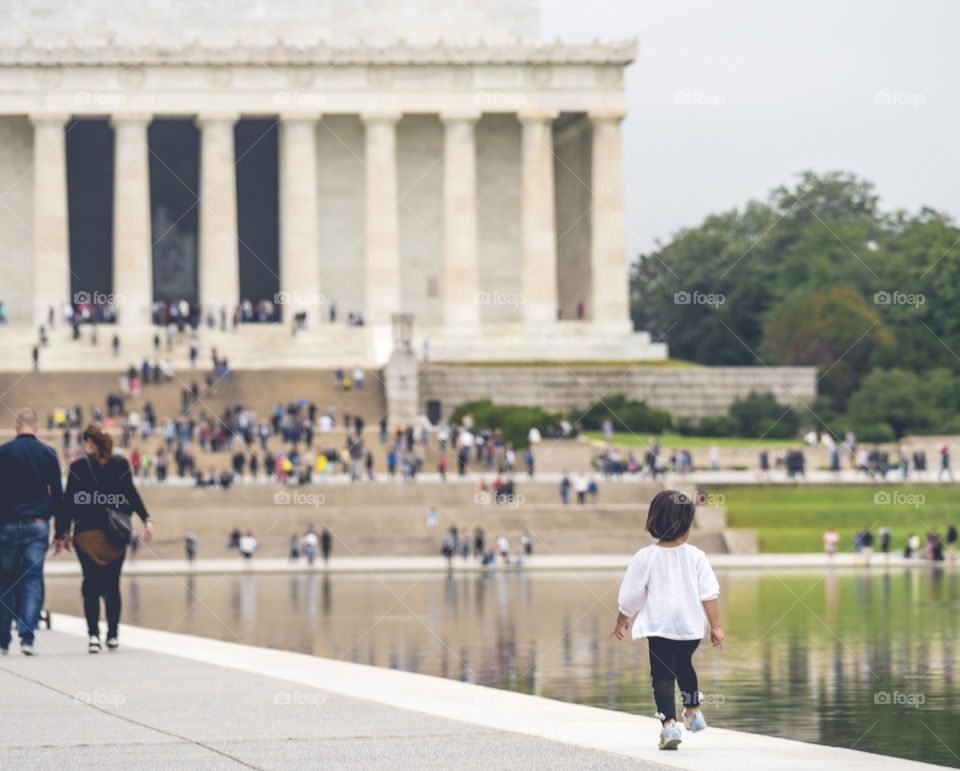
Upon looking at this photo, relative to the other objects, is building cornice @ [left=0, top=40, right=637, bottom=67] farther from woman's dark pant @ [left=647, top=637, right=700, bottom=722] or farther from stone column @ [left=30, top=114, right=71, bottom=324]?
woman's dark pant @ [left=647, top=637, right=700, bottom=722]

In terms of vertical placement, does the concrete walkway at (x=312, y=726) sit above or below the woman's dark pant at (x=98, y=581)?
below

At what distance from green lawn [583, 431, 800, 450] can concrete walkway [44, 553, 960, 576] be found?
2112 cm

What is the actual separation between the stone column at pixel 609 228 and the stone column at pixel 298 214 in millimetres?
15065

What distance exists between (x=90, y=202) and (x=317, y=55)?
18.6m

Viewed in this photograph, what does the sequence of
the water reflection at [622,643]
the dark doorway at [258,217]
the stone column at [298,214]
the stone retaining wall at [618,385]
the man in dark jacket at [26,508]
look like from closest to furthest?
the water reflection at [622,643] < the man in dark jacket at [26,508] < the stone retaining wall at [618,385] < the stone column at [298,214] < the dark doorway at [258,217]

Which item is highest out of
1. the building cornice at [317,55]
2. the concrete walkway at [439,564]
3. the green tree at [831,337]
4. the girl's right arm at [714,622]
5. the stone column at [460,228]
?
the building cornice at [317,55]

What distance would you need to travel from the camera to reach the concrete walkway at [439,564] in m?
52.7

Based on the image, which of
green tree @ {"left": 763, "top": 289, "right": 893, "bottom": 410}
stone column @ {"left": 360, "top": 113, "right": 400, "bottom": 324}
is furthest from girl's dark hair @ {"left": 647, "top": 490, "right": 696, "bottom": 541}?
green tree @ {"left": 763, "top": 289, "right": 893, "bottom": 410}

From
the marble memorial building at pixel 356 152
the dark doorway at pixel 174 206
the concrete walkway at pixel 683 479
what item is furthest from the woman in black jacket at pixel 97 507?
the dark doorway at pixel 174 206

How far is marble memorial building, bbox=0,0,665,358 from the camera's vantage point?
10012 cm

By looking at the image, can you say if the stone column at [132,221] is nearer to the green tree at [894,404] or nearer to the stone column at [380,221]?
the stone column at [380,221]

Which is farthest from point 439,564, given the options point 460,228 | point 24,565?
point 460,228

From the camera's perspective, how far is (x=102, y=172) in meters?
110

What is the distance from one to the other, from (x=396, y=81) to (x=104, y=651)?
270 ft
